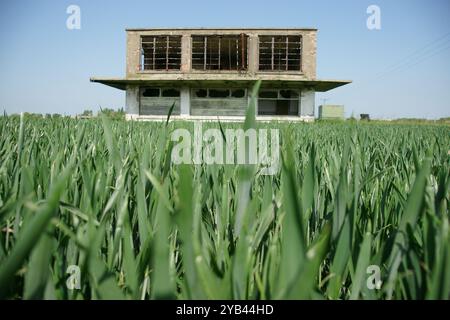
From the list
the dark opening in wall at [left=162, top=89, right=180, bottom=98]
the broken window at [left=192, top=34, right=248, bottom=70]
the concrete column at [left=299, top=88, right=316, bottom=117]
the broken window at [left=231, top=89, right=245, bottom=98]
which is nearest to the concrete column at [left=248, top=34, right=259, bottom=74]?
the broken window at [left=192, top=34, right=248, bottom=70]

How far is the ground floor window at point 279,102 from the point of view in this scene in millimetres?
18703

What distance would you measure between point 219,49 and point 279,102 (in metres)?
6.37

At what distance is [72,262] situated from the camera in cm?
43

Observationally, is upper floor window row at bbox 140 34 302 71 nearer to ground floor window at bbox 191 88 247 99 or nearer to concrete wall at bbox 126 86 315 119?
ground floor window at bbox 191 88 247 99

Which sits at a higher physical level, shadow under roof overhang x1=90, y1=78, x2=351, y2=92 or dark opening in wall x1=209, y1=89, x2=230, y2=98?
shadow under roof overhang x1=90, y1=78, x2=351, y2=92

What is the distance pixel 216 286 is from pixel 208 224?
0.93 feet

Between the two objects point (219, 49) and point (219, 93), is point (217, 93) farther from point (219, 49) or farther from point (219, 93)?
point (219, 49)

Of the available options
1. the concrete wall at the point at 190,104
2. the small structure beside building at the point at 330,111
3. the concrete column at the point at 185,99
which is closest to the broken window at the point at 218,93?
the concrete wall at the point at 190,104

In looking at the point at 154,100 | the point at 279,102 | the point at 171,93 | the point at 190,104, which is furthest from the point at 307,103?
the point at 154,100

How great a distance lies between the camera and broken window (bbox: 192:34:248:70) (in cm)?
1789

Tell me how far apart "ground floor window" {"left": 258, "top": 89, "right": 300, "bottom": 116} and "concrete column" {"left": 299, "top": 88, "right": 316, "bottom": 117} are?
38cm

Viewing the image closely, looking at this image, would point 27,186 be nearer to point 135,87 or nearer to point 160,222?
point 160,222

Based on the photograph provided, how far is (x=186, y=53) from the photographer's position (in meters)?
18.2
